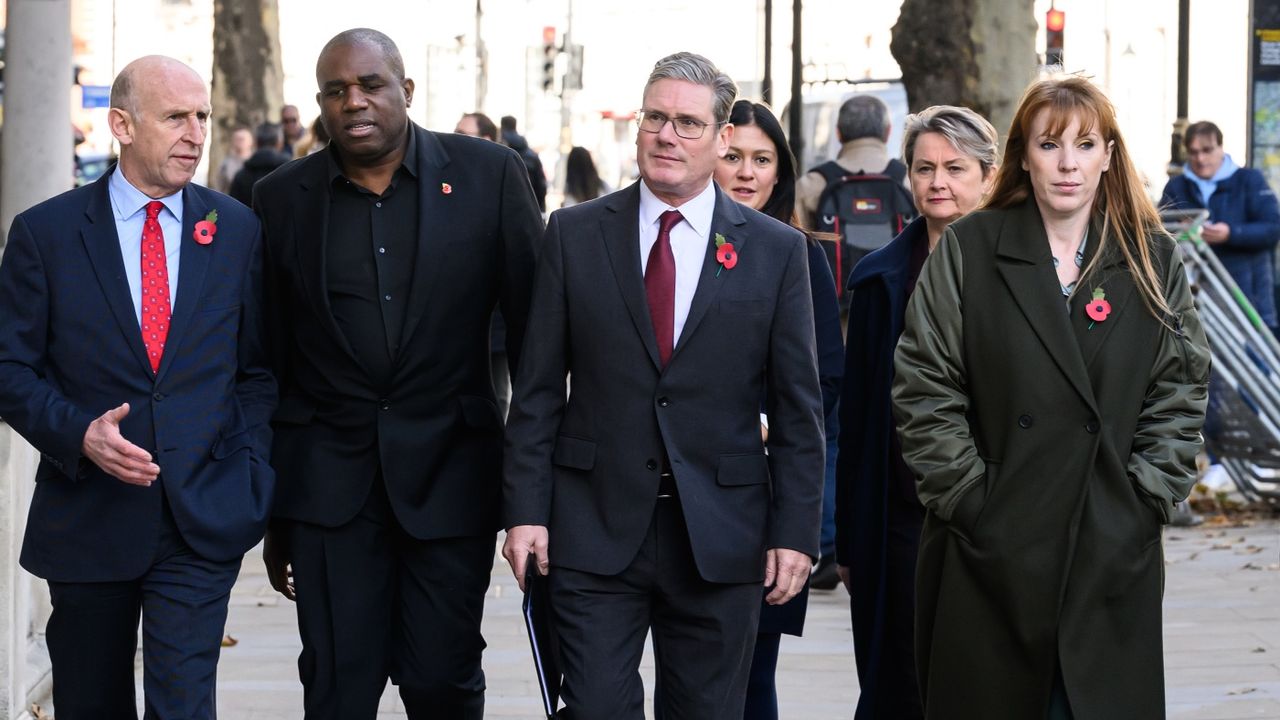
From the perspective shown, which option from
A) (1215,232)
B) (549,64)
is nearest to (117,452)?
(1215,232)

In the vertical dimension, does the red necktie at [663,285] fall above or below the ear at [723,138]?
below

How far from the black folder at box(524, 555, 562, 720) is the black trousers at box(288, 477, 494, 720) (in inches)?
20.1

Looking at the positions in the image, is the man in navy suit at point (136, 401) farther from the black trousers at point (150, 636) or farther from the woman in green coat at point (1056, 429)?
the woman in green coat at point (1056, 429)

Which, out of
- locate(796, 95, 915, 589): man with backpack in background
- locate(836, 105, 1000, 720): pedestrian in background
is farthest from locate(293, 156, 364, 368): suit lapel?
locate(796, 95, 915, 589): man with backpack in background

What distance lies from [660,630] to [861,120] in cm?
552

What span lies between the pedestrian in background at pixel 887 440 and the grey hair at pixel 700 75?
2.93 ft

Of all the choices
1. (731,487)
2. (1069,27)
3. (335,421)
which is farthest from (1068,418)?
(1069,27)

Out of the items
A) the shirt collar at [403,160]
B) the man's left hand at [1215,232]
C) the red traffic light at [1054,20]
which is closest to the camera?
the shirt collar at [403,160]

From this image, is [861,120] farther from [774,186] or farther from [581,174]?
[581,174]

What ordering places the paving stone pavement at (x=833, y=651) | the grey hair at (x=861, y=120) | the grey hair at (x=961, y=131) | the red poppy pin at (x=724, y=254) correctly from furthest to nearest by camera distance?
the grey hair at (x=861, y=120), the paving stone pavement at (x=833, y=651), the grey hair at (x=961, y=131), the red poppy pin at (x=724, y=254)

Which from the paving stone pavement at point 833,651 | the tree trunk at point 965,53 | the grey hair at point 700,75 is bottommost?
the paving stone pavement at point 833,651

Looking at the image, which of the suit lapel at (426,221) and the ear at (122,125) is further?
the suit lapel at (426,221)

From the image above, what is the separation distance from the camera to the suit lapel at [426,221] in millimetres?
5070

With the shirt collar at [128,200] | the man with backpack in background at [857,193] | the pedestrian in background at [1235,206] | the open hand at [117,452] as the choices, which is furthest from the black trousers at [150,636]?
the pedestrian in background at [1235,206]
